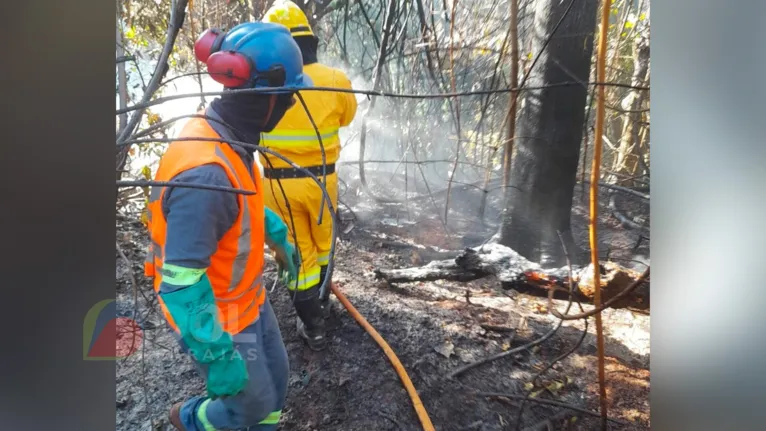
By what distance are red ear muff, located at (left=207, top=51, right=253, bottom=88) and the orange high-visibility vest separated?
140 millimetres

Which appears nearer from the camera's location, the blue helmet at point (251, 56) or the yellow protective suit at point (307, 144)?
the blue helmet at point (251, 56)

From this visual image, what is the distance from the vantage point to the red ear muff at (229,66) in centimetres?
98

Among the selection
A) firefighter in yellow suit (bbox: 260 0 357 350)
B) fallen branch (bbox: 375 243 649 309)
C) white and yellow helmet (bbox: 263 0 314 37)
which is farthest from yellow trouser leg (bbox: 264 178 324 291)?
white and yellow helmet (bbox: 263 0 314 37)

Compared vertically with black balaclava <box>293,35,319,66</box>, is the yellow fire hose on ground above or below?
below

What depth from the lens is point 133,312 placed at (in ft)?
3.92

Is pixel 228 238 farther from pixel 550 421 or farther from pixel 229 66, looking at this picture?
pixel 550 421

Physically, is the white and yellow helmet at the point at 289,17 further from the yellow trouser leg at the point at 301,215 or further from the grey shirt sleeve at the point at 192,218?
the grey shirt sleeve at the point at 192,218

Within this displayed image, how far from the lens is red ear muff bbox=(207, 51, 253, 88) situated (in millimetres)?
982

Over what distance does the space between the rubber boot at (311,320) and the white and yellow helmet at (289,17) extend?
785mm

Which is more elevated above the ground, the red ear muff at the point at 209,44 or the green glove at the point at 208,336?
the red ear muff at the point at 209,44

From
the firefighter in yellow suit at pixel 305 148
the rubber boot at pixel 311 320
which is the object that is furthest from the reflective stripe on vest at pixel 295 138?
the rubber boot at pixel 311 320

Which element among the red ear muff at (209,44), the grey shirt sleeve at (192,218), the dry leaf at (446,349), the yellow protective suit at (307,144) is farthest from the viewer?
the yellow protective suit at (307,144)

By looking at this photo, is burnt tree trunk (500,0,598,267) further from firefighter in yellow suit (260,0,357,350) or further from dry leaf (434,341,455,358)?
firefighter in yellow suit (260,0,357,350)
